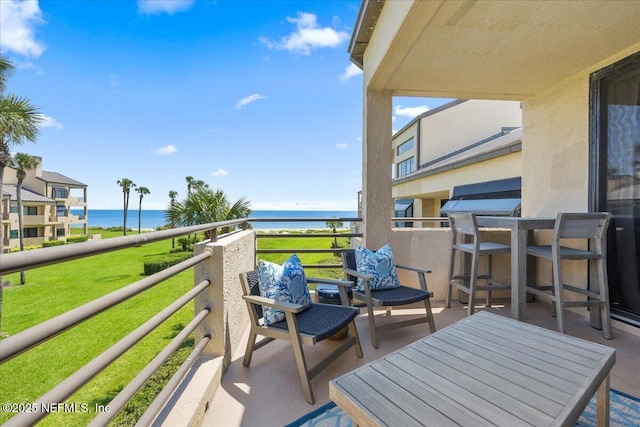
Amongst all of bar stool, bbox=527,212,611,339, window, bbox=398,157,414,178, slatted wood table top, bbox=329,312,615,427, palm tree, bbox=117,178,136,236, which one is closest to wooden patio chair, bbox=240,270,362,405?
slatted wood table top, bbox=329,312,615,427

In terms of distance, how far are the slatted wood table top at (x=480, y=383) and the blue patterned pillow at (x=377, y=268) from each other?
4.15 feet

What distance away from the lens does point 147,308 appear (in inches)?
402

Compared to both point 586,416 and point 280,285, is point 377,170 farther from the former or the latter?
point 586,416

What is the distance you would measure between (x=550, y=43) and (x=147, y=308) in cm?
1196

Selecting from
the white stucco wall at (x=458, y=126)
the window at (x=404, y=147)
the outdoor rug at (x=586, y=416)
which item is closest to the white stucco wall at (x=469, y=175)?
the white stucco wall at (x=458, y=126)

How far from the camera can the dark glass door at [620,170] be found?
9.22 feet

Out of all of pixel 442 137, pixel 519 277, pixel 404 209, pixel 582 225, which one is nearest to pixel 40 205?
pixel 404 209

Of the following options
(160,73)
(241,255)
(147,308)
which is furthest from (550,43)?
(160,73)

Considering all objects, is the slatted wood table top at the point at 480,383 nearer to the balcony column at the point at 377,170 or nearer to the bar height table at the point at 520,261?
the bar height table at the point at 520,261

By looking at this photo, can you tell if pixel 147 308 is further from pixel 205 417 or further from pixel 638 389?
pixel 638 389

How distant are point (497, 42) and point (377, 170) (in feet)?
5.54

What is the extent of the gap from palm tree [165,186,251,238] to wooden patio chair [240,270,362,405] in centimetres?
615

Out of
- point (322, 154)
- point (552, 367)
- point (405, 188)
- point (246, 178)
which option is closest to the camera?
point (552, 367)

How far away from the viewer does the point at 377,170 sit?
3725 mm
